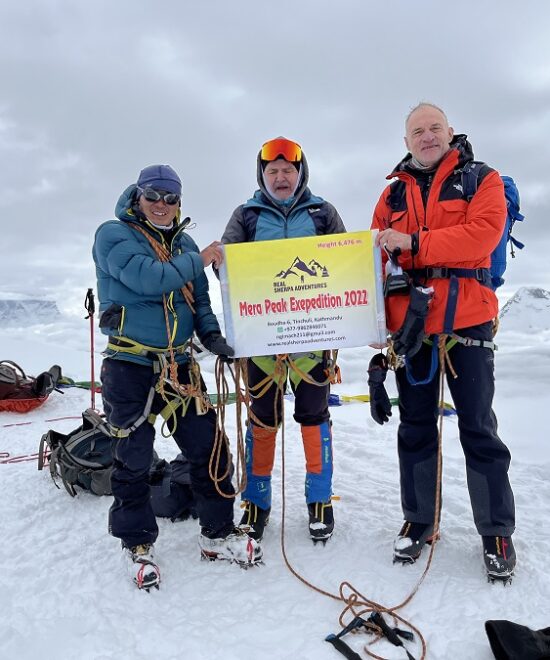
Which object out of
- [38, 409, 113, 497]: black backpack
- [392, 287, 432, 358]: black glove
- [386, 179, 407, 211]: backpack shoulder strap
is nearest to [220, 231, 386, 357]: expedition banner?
[392, 287, 432, 358]: black glove

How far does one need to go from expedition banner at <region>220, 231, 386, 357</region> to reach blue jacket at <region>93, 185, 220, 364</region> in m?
0.30

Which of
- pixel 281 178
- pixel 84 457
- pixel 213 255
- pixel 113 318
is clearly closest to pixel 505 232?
pixel 281 178

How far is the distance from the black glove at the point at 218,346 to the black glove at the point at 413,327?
1008 mm

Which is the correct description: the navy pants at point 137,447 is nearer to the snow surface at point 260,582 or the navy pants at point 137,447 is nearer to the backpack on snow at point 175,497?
the snow surface at point 260,582

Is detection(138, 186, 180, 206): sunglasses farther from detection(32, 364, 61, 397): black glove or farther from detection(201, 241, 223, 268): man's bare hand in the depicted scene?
detection(32, 364, 61, 397): black glove

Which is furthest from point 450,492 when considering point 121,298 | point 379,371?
point 121,298

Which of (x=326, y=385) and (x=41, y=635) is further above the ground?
(x=326, y=385)

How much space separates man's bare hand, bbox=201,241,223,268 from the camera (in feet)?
9.90

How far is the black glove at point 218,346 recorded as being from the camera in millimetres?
3055

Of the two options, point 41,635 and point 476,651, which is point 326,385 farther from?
point 41,635

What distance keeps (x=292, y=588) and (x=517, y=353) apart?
1455 cm

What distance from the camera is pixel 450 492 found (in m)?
3.95

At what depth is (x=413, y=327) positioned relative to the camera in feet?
9.30

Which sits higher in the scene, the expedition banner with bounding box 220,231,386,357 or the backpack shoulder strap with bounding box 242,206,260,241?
the backpack shoulder strap with bounding box 242,206,260,241
